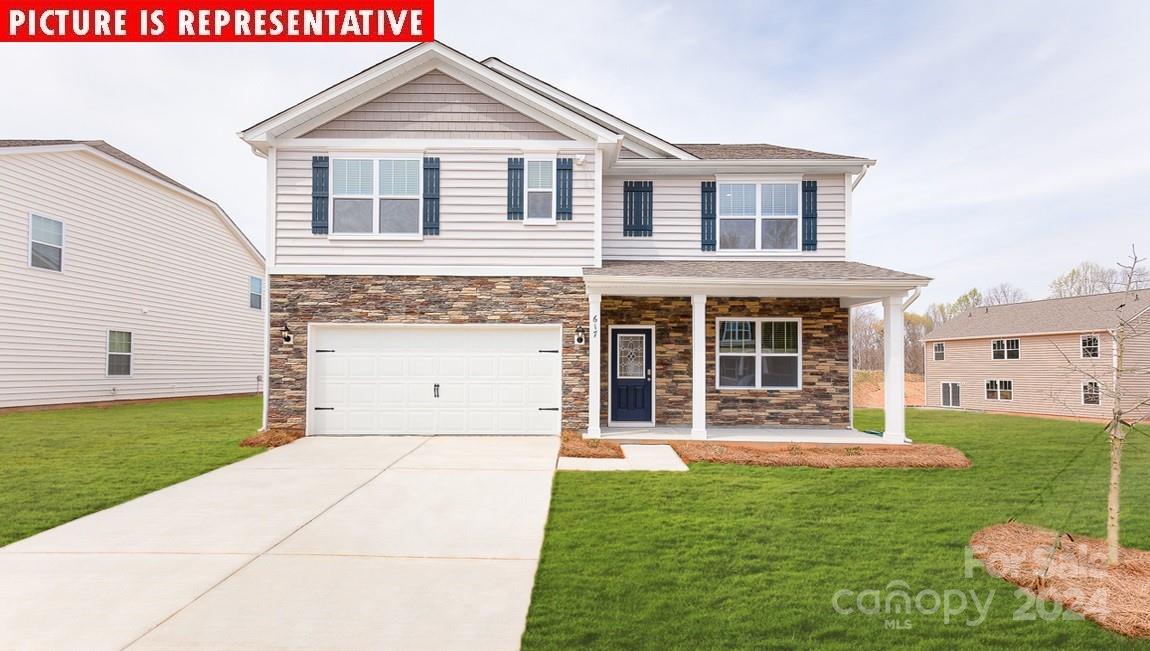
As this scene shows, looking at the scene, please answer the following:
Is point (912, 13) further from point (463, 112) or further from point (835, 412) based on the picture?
point (463, 112)

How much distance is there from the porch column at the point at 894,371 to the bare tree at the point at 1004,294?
49.3 meters

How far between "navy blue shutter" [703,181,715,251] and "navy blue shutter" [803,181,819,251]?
6.38 ft

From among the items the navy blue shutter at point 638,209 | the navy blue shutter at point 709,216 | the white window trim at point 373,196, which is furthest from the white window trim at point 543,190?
the navy blue shutter at point 709,216

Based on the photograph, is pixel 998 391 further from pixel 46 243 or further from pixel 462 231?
pixel 46 243

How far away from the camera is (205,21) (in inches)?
344

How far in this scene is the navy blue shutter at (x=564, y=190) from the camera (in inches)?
451

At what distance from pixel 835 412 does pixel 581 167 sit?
7465mm

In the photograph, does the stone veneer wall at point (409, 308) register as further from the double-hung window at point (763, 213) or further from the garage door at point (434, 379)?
the double-hung window at point (763, 213)

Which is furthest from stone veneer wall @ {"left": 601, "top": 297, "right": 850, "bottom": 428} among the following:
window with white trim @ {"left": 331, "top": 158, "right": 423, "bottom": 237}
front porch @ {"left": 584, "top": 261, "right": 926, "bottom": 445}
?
window with white trim @ {"left": 331, "top": 158, "right": 423, "bottom": 237}

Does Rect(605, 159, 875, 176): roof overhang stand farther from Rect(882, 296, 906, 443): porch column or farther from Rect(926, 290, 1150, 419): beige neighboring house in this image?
Rect(926, 290, 1150, 419): beige neighboring house

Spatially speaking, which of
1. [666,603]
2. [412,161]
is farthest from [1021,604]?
[412,161]

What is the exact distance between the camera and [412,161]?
37.7 ft

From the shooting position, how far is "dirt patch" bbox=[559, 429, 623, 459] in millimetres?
9258

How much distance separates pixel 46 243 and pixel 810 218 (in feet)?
64.8
